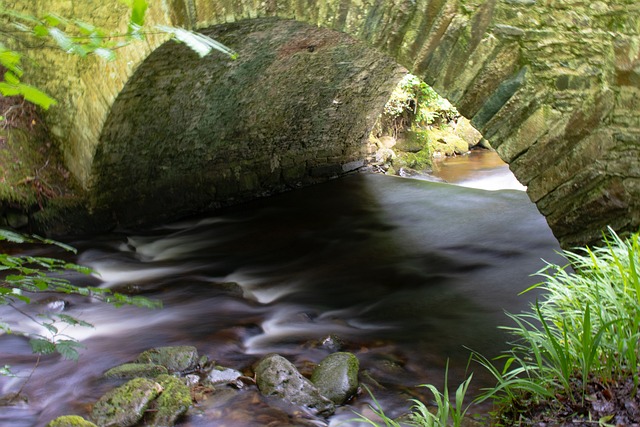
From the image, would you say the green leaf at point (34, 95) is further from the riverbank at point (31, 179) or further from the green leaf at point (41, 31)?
the riverbank at point (31, 179)

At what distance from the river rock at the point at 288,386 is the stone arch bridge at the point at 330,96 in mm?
1526

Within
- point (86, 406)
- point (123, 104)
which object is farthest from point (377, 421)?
point (123, 104)

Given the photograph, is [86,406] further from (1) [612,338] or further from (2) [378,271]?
(2) [378,271]

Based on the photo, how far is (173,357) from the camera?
338 cm

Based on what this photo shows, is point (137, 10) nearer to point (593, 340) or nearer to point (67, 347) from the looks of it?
point (67, 347)

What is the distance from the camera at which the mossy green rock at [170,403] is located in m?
2.81

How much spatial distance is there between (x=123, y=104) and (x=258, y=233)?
212cm

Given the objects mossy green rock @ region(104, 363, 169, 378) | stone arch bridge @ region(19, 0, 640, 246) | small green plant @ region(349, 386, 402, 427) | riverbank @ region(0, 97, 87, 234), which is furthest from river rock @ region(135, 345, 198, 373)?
riverbank @ region(0, 97, 87, 234)

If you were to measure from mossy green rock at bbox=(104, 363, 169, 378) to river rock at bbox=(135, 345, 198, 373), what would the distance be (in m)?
0.08

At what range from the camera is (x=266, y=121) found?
Result: 7.50m

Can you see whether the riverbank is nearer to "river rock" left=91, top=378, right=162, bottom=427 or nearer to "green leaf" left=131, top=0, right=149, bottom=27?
"river rock" left=91, top=378, right=162, bottom=427

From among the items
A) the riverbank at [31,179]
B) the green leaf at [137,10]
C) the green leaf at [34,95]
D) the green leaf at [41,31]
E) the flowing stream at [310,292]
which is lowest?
the flowing stream at [310,292]

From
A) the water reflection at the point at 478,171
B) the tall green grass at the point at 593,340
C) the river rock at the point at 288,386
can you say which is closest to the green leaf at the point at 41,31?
the tall green grass at the point at 593,340

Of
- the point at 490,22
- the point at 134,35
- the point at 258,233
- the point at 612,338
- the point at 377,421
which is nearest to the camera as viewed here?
the point at 134,35
